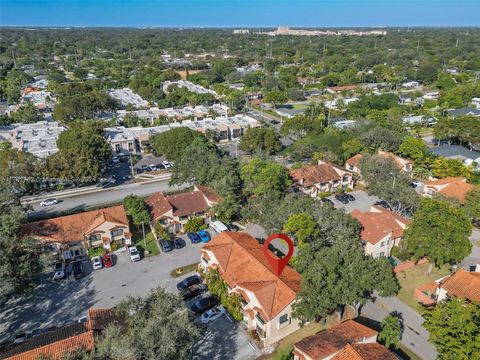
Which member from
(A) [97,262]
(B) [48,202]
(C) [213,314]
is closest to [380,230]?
(C) [213,314]

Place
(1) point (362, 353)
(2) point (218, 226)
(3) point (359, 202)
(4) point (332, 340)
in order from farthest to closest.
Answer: (3) point (359, 202), (2) point (218, 226), (4) point (332, 340), (1) point (362, 353)

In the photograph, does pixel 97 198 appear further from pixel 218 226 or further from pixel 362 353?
pixel 362 353

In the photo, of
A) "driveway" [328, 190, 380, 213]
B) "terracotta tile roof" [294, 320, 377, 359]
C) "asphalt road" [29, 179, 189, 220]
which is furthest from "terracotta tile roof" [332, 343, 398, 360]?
"asphalt road" [29, 179, 189, 220]

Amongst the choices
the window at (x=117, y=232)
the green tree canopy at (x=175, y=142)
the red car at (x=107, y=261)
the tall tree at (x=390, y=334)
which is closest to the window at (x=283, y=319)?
the tall tree at (x=390, y=334)

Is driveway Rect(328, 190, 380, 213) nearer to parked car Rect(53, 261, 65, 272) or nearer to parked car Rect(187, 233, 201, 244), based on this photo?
parked car Rect(187, 233, 201, 244)

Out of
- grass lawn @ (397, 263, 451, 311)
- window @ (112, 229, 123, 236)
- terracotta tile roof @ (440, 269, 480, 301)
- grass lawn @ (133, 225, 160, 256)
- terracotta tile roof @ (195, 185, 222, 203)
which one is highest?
terracotta tile roof @ (195, 185, 222, 203)

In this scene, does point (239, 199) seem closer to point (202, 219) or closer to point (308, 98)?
point (202, 219)

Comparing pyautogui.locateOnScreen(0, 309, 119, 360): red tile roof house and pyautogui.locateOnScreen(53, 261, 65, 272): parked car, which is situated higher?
pyautogui.locateOnScreen(0, 309, 119, 360): red tile roof house
